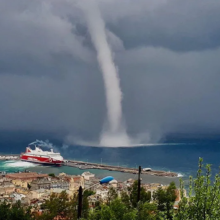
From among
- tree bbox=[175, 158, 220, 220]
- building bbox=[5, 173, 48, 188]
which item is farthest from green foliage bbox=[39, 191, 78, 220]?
building bbox=[5, 173, 48, 188]

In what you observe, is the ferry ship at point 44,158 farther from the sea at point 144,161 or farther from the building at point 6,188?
the building at point 6,188

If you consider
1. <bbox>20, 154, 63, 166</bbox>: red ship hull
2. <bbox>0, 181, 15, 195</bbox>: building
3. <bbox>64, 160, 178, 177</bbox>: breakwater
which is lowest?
<bbox>0, 181, 15, 195</bbox>: building

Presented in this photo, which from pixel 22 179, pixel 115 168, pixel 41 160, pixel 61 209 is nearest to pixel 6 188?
pixel 22 179

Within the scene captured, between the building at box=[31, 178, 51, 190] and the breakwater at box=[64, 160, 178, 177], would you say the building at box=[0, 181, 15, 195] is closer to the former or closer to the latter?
the building at box=[31, 178, 51, 190]

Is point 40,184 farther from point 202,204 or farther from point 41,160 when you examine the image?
point 202,204

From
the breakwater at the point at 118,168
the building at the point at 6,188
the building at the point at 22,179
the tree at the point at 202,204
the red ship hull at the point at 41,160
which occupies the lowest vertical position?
the tree at the point at 202,204

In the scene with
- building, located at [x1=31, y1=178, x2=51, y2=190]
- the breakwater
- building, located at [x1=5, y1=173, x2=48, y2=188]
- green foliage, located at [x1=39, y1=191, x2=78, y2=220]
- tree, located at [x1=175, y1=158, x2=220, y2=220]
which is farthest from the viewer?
the breakwater

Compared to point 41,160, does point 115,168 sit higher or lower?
lower

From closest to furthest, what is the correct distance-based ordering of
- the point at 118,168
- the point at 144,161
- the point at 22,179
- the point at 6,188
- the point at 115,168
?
the point at 6,188
the point at 22,179
the point at 118,168
the point at 115,168
the point at 144,161

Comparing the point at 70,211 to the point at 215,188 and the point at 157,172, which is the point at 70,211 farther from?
the point at 157,172

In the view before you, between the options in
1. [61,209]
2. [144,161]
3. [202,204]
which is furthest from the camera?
[144,161]

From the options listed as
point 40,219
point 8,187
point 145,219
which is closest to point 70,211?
point 40,219

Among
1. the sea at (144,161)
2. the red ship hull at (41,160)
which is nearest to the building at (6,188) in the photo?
the sea at (144,161)
